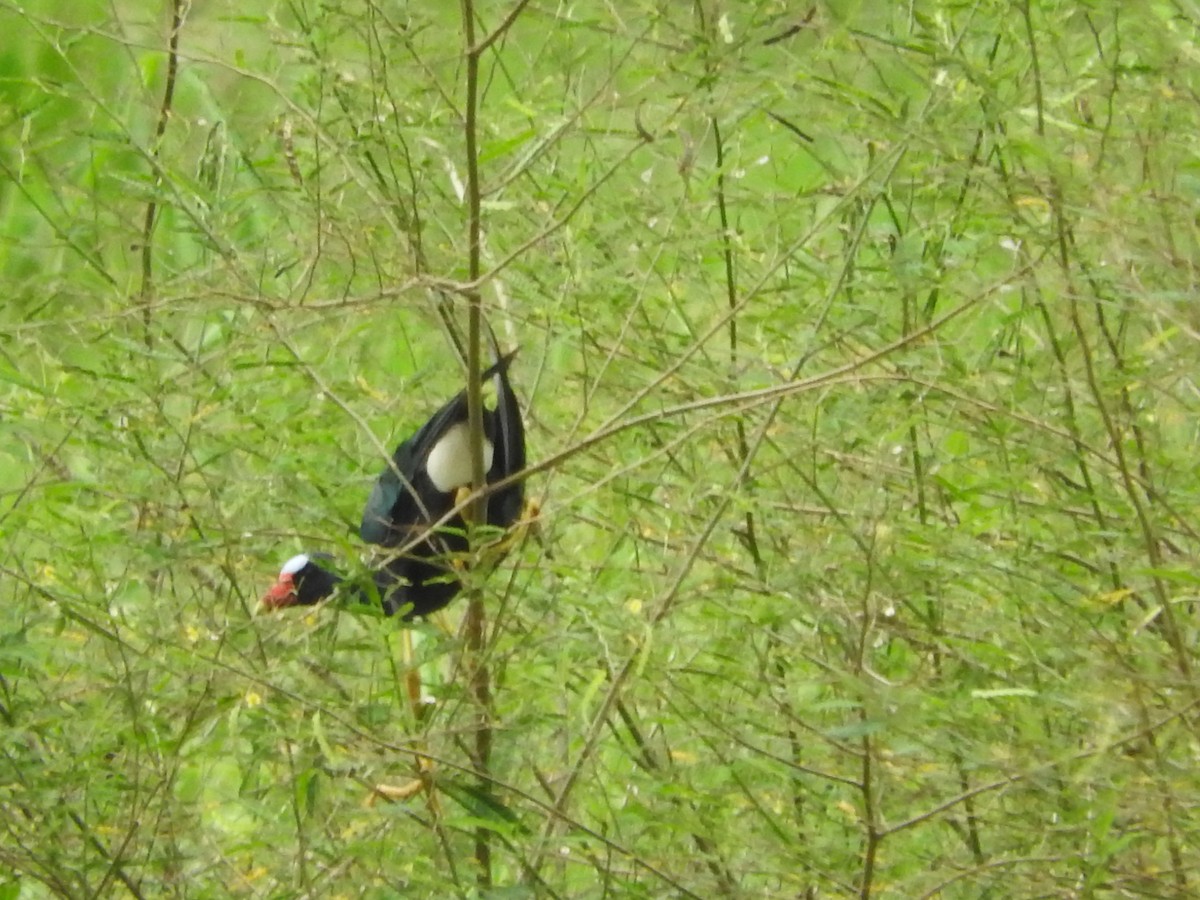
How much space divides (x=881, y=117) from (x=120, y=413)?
34.2 inches

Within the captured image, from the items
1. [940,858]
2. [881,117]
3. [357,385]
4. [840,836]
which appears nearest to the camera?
[881,117]

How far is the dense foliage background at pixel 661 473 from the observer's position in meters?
1.58

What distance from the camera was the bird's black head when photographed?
2.04m

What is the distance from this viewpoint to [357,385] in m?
2.06

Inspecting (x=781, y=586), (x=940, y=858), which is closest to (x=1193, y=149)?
(x=781, y=586)

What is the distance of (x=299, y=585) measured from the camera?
2.20 m

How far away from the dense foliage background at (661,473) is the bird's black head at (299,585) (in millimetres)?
41

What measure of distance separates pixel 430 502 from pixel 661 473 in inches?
13.3

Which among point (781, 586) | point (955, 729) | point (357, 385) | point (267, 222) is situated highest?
point (267, 222)

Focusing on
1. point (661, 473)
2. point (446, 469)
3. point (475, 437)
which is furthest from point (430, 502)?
point (475, 437)

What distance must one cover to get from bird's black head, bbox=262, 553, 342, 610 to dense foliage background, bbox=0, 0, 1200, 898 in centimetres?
4

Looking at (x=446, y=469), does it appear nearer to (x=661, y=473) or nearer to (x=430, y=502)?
(x=430, y=502)

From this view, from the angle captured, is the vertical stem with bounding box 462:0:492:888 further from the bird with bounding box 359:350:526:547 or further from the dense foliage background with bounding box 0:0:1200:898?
the bird with bounding box 359:350:526:547

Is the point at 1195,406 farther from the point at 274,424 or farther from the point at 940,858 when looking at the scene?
the point at 274,424
